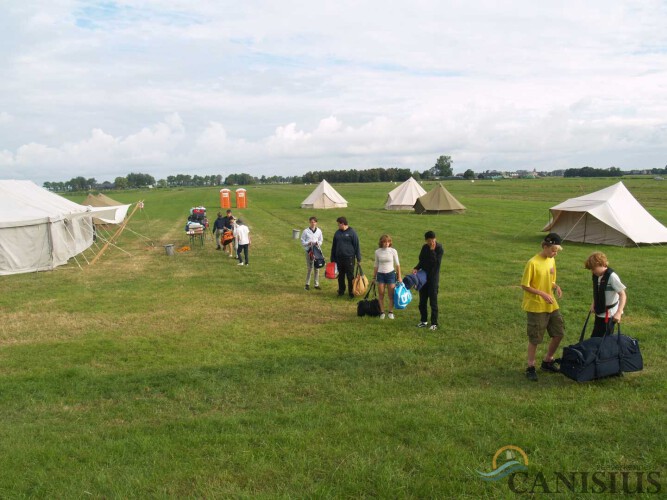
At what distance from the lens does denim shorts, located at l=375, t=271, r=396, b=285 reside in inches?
342

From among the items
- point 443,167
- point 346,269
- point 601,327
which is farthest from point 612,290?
point 443,167

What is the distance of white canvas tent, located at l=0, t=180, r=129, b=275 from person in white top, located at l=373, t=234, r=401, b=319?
11.3 metres

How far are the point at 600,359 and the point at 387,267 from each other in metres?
3.92

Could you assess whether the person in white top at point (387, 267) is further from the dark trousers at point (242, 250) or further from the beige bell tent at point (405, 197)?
the beige bell tent at point (405, 197)

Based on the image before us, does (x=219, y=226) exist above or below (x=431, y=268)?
above

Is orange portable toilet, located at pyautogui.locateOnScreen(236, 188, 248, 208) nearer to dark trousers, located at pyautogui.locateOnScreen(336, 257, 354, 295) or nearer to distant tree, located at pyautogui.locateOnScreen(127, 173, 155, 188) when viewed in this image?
dark trousers, located at pyautogui.locateOnScreen(336, 257, 354, 295)

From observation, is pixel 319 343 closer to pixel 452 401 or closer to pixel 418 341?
pixel 418 341

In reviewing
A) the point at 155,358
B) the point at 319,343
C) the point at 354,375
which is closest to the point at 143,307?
the point at 155,358

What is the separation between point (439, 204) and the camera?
31.3 metres

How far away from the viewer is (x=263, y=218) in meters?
31.8

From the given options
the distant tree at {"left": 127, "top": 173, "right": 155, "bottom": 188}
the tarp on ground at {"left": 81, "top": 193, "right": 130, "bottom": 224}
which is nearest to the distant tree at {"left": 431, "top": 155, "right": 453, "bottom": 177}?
the distant tree at {"left": 127, "top": 173, "right": 155, "bottom": 188}

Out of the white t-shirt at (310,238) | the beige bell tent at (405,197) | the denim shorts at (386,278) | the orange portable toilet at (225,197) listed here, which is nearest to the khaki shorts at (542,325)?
the denim shorts at (386,278)

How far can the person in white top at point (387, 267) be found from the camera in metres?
8.60

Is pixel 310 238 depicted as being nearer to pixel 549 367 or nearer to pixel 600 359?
pixel 549 367
